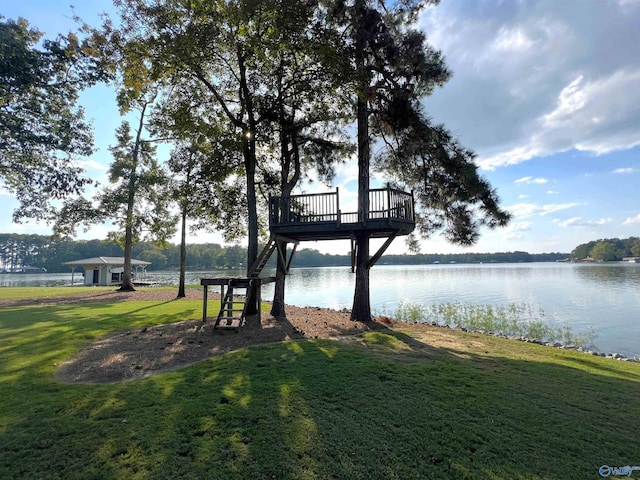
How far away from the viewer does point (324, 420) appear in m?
3.58

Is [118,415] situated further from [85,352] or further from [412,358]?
[412,358]

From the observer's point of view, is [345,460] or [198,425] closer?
[345,460]

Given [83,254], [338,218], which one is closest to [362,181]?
[338,218]

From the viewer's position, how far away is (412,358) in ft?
20.2

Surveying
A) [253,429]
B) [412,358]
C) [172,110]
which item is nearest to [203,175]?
[172,110]

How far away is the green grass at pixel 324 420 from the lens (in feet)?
9.34

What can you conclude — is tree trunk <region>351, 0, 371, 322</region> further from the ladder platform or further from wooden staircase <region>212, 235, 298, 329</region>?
the ladder platform

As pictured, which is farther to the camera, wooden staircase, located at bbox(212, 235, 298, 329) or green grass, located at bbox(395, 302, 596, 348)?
green grass, located at bbox(395, 302, 596, 348)

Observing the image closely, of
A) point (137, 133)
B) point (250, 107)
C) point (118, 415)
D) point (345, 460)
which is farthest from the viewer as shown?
point (137, 133)

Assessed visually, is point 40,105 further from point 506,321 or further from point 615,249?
point 615,249

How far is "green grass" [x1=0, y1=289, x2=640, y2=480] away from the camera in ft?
9.34

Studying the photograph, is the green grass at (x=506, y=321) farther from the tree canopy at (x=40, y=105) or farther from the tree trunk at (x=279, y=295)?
the tree canopy at (x=40, y=105)

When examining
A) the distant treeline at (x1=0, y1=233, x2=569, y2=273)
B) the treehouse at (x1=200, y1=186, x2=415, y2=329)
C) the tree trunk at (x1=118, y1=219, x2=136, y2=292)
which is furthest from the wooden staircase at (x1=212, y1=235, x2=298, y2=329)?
the distant treeline at (x1=0, y1=233, x2=569, y2=273)

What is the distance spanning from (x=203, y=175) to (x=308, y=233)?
5.50 metres
